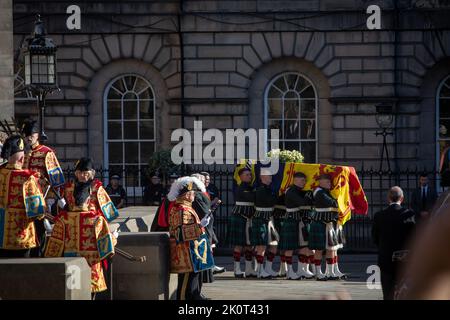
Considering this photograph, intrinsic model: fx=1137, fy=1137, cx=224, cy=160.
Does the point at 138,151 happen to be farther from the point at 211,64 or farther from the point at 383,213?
the point at 383,213

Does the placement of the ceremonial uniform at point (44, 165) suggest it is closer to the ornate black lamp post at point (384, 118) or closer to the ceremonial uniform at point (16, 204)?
the ceremonial uniform at point (16, 204)

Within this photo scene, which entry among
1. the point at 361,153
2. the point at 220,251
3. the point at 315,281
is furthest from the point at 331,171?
the point at 361,153

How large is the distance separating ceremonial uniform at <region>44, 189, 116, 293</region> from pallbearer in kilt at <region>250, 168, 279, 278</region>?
6652 mm

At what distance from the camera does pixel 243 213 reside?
54.4ft

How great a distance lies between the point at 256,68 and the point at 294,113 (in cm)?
150

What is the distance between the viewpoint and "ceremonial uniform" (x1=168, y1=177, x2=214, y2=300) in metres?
11.4

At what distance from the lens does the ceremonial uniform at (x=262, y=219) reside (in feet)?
53.9

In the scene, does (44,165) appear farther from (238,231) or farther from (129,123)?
(129,123)

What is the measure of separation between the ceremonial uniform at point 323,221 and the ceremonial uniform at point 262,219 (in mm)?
698

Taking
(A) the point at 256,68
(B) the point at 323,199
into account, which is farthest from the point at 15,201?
(A) the point at 256,68

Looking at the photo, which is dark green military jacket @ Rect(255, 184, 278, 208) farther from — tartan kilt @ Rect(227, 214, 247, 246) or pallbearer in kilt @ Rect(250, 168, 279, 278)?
tartan kilt @ Rect(227, 214, 247, 246)

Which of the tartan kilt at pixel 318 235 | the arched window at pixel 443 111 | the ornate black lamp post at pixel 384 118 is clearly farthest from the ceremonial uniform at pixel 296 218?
the arched window at pixel 443 111

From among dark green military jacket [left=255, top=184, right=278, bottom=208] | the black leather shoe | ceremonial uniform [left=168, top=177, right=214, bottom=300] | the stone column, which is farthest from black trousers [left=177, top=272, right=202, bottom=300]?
the black leather shoe

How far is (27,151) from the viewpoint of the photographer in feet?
37.3
